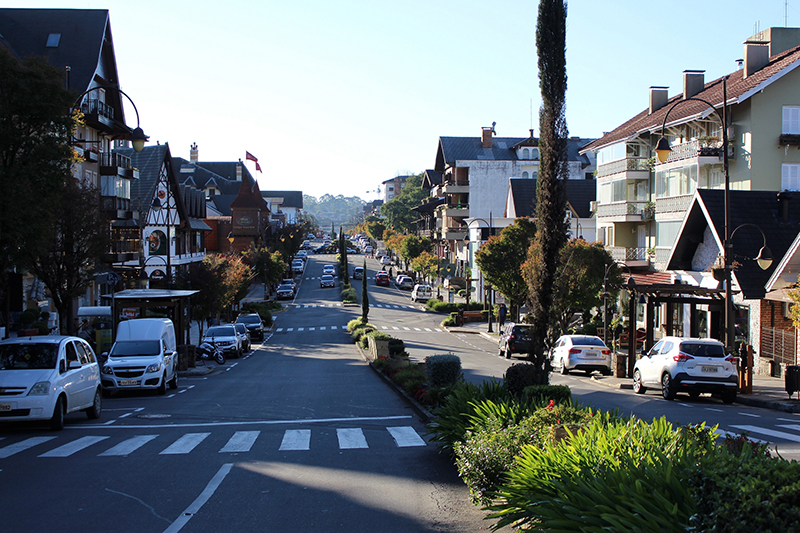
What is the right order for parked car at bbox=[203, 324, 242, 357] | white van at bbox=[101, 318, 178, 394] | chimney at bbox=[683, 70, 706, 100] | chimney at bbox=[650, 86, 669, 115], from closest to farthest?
white van at bbox=[101, 318, 178, 394] → parked car at bbox=[203, 324, 242, 357] → chimney at bbox=[683, 70, 706, 100] → chimney at bbox=[650, 86, 669, 115]

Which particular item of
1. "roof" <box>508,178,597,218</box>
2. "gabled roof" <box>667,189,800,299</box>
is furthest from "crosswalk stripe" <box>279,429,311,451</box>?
"roof" <box>508,178,597,218</box>

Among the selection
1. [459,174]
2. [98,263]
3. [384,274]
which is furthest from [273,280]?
[98,263]

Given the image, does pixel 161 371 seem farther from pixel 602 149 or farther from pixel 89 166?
pixel 602 149

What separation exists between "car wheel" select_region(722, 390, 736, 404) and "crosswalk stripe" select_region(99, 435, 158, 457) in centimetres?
1445

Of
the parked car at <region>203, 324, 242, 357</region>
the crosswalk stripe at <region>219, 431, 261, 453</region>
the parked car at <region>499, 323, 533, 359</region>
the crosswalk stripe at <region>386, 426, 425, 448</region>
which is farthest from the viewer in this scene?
the parked car at <region>203, 324, 242, 357</region>

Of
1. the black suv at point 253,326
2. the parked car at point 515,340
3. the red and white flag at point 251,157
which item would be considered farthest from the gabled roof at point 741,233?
the red and white flag at point 251,157

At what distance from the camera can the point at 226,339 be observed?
1499 inches

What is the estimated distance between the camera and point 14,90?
1573cm

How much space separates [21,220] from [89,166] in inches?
1115

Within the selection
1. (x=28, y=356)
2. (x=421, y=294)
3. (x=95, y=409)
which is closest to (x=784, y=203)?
(x=95, y=409)

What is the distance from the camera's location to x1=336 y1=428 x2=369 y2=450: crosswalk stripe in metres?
12.6

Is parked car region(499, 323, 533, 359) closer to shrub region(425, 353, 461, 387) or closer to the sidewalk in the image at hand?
the sidewalk

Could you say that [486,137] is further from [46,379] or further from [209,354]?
[46,379]

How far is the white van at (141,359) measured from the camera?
2202 cm
